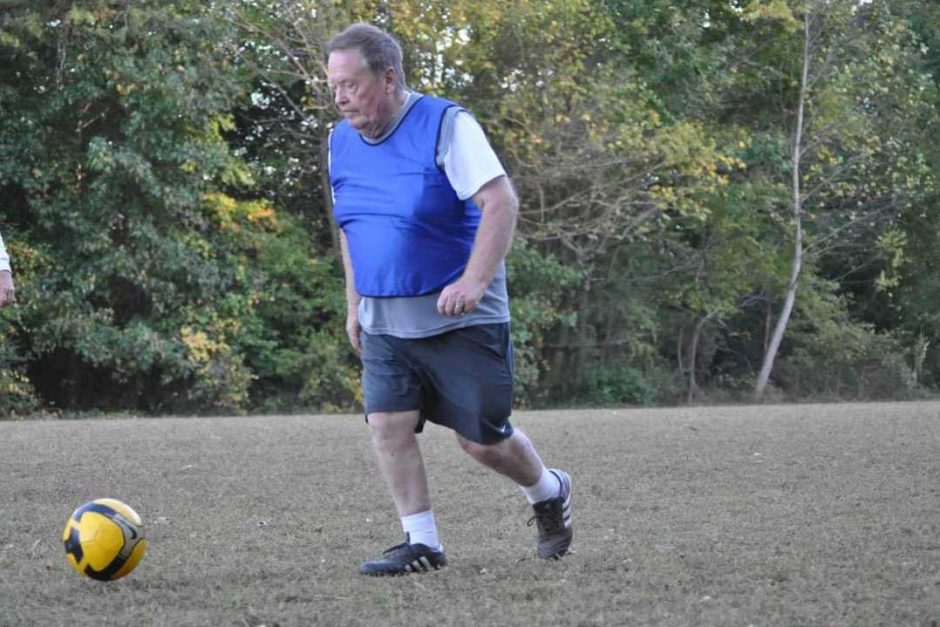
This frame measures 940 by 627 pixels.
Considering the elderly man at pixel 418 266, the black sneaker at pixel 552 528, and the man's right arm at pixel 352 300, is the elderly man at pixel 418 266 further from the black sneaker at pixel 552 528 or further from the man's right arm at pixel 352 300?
the black sneaker at pixel 552 528

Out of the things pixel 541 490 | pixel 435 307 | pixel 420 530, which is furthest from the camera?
pixel 541 490

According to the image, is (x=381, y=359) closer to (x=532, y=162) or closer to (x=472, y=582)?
(x=472, y=582)

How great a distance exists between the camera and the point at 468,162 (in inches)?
208

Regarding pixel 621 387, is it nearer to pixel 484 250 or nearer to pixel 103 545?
pixel 484 250

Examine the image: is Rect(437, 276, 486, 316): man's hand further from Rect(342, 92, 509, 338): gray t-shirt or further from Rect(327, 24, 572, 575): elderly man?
Rect(342, 92, 509, 338): gray t-shirt

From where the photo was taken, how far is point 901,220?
34.6 metres

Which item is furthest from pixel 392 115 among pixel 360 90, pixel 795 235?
pixel 795 235

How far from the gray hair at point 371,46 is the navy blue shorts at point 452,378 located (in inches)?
39.4

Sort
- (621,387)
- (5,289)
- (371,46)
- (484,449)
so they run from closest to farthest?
(371,46) < (484,449) < (5,289) < (621,387)

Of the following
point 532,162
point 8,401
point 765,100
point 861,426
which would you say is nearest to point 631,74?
point 532,162

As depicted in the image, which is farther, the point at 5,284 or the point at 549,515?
the point at 5,284

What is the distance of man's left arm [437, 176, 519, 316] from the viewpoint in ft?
17.1

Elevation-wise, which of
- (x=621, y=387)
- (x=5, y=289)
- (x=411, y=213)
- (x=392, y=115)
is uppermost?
(x=392, y=115)

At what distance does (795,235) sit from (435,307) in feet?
90.6
